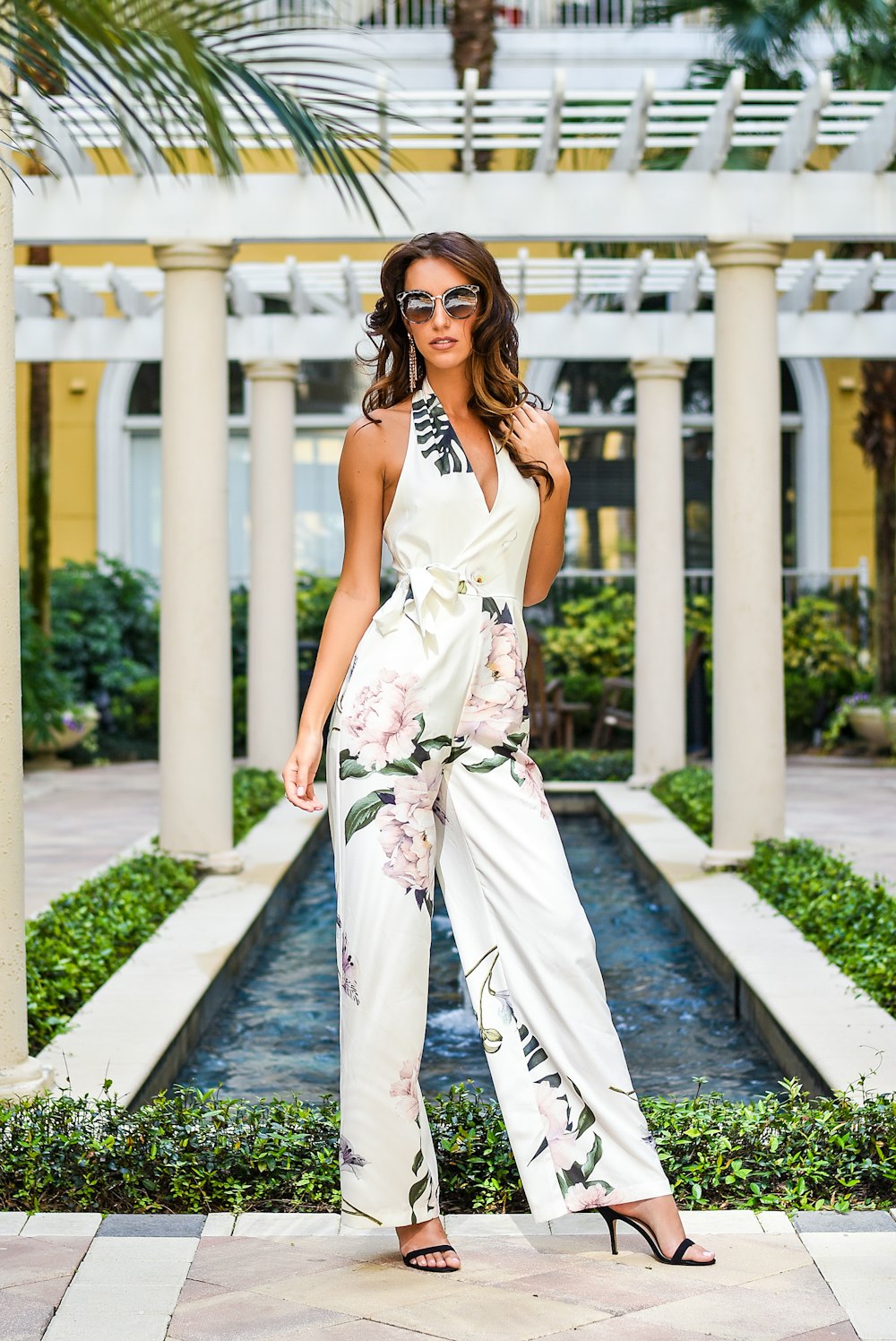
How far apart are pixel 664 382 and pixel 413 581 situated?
28.4 ft

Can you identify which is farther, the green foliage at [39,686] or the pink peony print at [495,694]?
the green foliage at [39,686]

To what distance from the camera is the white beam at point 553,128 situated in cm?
669

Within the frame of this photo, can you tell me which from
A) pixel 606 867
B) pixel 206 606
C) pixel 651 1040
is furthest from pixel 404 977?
pixel 606 867

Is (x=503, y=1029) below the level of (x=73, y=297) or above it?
below

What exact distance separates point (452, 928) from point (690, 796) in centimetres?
713

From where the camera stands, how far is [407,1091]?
297 centimetres

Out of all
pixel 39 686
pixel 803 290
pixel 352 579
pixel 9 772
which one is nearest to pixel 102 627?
pixel 39 686

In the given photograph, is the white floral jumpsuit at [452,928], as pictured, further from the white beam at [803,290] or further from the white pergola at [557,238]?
the white beam at [803,290]

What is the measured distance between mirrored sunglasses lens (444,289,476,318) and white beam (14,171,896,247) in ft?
14.7

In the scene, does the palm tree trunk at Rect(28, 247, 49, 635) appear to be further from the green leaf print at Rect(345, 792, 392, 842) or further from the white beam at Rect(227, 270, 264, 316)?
the green leaf print at Rect(345, 792, 392, 842)

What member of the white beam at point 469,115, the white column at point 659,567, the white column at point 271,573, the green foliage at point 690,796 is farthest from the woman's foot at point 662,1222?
the white column at point 271,573

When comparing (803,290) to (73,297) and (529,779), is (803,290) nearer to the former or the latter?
(73,297)

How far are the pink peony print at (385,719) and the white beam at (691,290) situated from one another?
7701 millimetres

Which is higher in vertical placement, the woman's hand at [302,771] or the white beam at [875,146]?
the white beam at [875,146]
